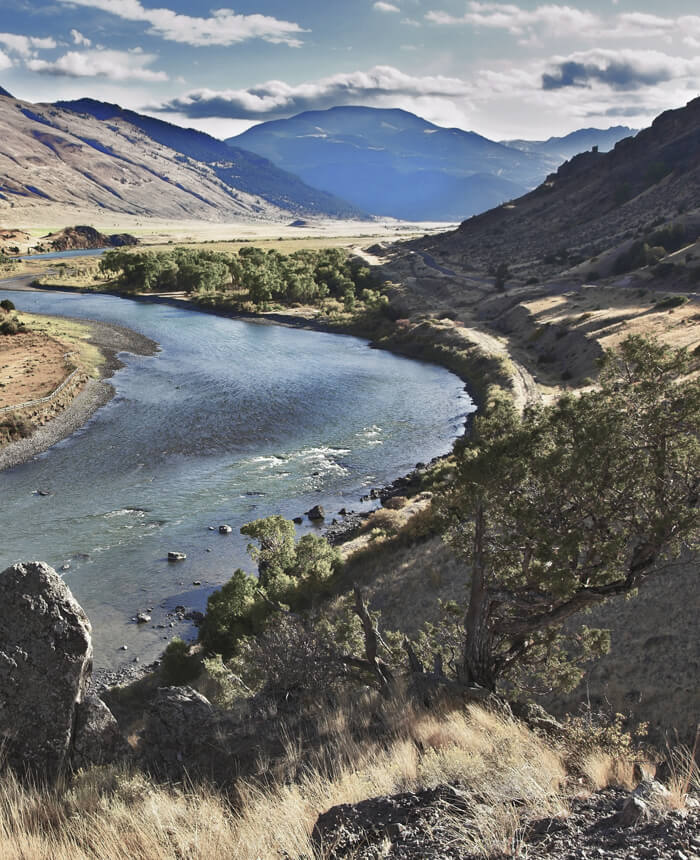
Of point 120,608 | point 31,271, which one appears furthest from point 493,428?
point 31,271

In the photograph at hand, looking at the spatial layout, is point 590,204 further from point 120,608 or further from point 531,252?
point 120,608

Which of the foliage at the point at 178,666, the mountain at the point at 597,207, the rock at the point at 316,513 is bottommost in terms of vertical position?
the foliage at the point at 178,666

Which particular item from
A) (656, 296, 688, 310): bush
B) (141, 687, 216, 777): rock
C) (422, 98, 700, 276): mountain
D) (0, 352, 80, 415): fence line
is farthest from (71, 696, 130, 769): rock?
(422, 98, 700, 276): mountain

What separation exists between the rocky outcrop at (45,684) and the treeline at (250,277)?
374ft

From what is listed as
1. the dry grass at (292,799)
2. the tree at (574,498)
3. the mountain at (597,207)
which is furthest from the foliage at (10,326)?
the mountain at (597,207)

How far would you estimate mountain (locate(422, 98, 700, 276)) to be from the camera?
130 m

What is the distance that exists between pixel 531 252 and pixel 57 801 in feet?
497

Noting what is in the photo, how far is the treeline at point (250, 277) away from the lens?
13038 centimetres

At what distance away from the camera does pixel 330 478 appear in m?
49.2

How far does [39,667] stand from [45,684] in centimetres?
30

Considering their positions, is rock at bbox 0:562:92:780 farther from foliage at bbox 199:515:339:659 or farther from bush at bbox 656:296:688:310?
bush at bbox 656:296:688:310

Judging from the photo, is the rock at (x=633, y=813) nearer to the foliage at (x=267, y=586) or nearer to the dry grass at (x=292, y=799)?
the dry grass at (x=292, y=799)

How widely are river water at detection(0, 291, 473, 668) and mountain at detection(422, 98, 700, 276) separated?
6660 cm

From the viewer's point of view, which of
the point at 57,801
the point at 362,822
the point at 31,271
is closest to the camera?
the point at 362,822
